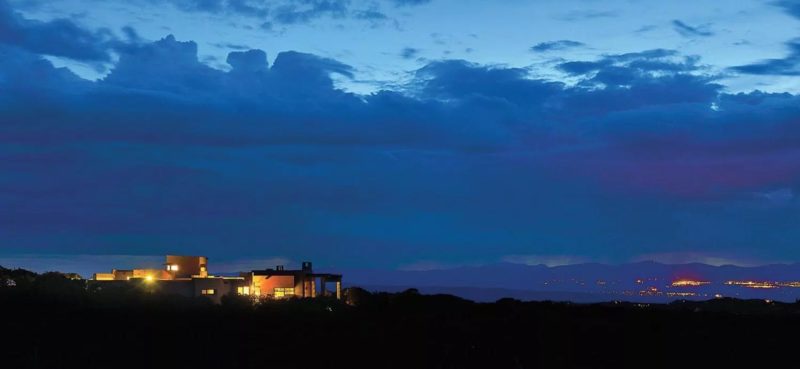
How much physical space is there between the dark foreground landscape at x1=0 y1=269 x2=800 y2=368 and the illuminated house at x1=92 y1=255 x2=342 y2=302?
9.73 metres

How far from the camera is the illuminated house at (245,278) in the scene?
205 ft

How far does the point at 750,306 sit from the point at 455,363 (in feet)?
154

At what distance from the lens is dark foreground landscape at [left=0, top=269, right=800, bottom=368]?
3484cm

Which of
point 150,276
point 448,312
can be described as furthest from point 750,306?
point 150,276

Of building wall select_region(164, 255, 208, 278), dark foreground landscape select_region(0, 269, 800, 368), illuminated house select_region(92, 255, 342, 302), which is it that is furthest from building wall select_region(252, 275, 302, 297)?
dark foreground landscape select_region(0, 269, 800, 368)

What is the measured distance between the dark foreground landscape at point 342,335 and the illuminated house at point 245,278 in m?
9.73

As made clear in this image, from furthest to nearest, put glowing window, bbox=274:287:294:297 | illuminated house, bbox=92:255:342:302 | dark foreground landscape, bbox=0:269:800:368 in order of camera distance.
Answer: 1. glowing window, bbox=274:287:294:297
2. illuminated house, bbox=92:255:342:302
3. dark foreground landscape, bbox=0:269:800:368

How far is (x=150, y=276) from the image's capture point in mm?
63906

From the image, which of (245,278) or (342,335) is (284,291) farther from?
(342,335)

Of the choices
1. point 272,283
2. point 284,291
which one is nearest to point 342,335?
point 284,291

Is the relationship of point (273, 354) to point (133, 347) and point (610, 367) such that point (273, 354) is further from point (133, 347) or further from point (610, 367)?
point (610, 367)

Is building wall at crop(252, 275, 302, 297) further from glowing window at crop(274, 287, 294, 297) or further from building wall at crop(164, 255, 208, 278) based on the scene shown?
building wall at crop(164, 255, 208, 278)

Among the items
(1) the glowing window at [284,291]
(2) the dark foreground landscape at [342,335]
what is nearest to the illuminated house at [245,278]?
(1) the glowing window at [284,291]

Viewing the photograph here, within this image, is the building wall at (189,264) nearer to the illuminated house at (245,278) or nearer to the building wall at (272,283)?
the illuminated house at (245,278)
